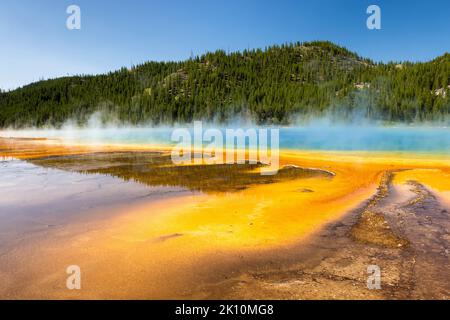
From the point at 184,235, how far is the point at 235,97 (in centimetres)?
15139

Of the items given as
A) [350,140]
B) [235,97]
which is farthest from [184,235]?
[235,97]

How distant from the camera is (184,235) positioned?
674 centimetres

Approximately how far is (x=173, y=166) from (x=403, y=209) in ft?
38.9

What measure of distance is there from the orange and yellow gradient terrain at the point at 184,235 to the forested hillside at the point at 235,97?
11457cm

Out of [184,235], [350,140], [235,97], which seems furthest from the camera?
[235,97]

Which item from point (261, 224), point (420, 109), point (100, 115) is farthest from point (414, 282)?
point (100, 115)

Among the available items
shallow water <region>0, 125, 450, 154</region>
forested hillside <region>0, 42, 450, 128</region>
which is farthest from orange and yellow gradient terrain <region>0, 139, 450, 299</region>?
forested hillside <region>0, 42, 450, 128</region>

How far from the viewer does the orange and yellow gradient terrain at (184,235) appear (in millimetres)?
4605

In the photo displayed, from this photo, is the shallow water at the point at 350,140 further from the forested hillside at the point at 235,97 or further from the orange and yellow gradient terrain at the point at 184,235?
the forested hillside at the point at 235,97

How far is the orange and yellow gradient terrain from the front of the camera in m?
4.61

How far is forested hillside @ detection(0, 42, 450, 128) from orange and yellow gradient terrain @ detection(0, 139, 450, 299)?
11457 centimetres

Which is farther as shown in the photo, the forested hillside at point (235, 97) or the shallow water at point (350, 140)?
the forested hillside at point (235, 97)

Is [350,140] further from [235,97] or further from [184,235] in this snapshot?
[235,97]

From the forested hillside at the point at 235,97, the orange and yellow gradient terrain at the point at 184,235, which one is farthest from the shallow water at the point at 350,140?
the forested hillside at the point at 235,97
